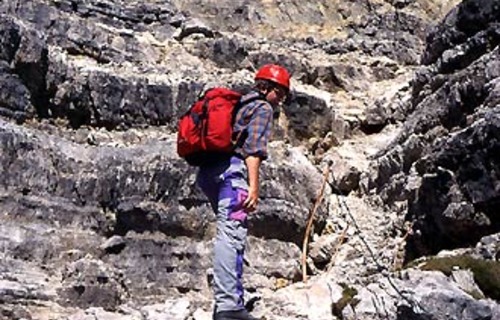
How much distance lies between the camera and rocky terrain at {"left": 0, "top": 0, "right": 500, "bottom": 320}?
554 inches

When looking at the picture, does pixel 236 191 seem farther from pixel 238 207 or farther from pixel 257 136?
pixel 257 136

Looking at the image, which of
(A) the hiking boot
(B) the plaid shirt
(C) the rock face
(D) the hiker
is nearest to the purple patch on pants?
(D) the hiker

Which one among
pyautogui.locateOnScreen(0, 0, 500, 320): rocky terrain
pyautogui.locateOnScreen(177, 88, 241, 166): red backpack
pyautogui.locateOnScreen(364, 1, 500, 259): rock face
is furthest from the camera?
pyautogui.locateOnScreen(364, 1, 500, 259): rock face

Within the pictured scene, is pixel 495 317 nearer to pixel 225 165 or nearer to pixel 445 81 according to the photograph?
pixel 225 165

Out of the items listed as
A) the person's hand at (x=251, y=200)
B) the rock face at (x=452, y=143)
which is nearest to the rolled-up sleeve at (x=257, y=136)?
the person's hand at (x=251, y=200)

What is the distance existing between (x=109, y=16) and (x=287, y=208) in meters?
9.97

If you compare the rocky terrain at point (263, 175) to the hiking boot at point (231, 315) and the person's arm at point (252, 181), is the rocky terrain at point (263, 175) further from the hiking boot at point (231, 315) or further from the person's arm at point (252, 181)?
the person's arm at point (252, 181)

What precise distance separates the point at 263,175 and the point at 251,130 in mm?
10734

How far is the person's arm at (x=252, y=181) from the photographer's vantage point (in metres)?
7.76

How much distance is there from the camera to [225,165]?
794 centimetres

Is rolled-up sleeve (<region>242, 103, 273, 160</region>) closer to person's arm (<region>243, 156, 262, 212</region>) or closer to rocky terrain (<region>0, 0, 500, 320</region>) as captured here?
person's arm (<region>243, 156, 262, 212</region>)

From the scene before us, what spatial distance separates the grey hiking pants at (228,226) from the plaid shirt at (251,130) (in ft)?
0.53

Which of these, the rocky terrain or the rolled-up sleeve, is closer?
→ the rolled-up sleeve

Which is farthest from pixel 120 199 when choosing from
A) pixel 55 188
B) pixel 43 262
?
pixel 43 262
